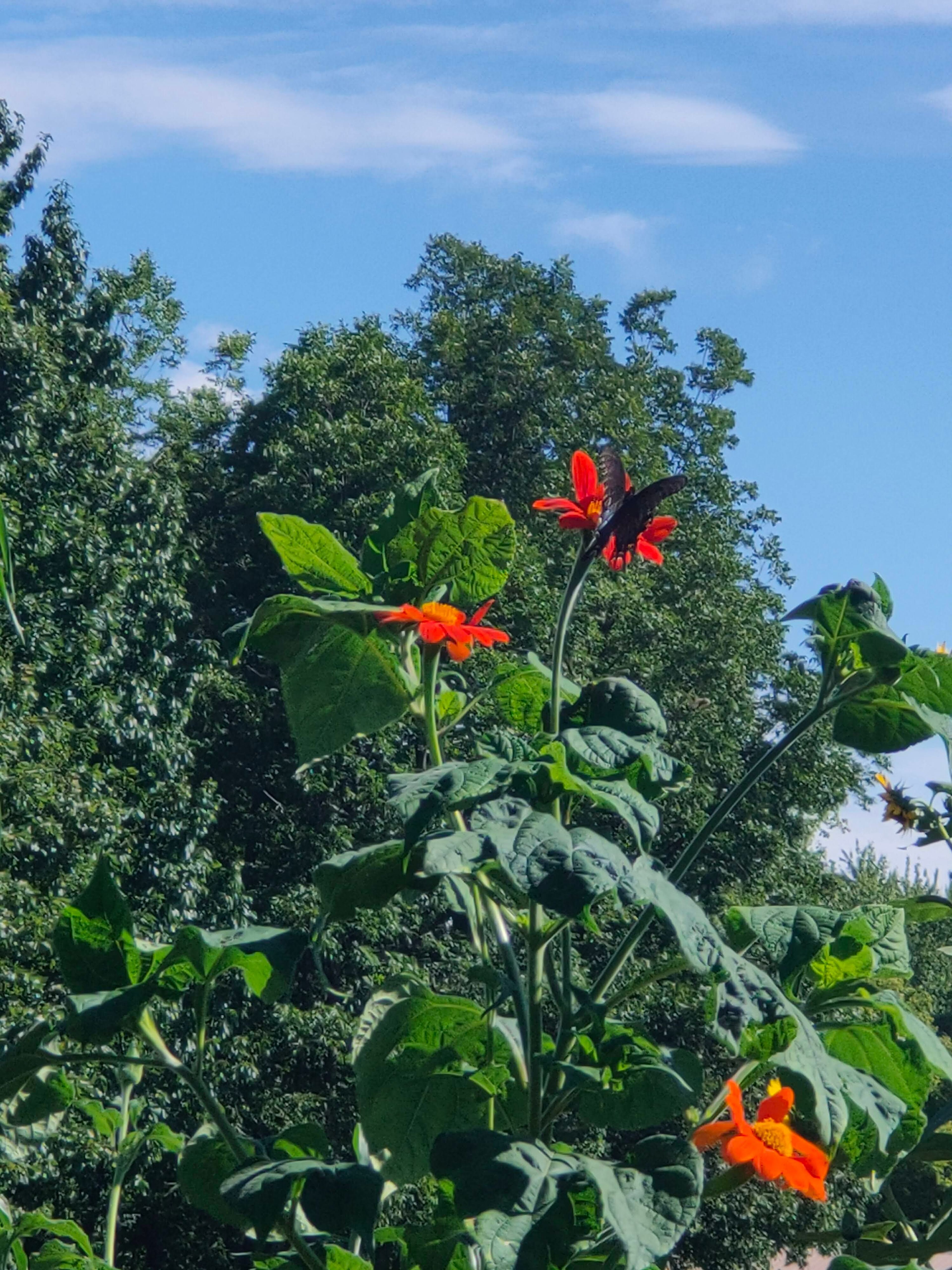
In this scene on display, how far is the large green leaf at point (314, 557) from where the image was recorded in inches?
39.6

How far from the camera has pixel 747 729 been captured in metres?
13.0

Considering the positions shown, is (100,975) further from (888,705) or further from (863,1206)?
Answer: (863,1206)

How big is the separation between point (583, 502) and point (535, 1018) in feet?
1.34

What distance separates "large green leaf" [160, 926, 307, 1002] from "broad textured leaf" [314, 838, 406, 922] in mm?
37

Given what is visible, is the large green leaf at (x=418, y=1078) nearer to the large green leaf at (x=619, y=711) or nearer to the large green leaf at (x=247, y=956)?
the large green leaf at (x=247, y=956)

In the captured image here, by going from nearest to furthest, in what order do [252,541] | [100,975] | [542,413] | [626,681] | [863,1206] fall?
[100,975] → [626,681] → [863,1206] → [252,541] → [542,413]

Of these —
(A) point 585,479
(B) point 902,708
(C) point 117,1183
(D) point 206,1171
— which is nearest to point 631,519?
(A) point 585,479

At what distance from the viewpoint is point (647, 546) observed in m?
1.09

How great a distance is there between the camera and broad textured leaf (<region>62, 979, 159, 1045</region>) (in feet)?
2.64

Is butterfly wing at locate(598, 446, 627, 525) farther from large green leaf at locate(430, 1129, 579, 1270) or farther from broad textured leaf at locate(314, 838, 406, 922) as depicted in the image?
large green leaf at locate(430, 1129, 579, 1270)

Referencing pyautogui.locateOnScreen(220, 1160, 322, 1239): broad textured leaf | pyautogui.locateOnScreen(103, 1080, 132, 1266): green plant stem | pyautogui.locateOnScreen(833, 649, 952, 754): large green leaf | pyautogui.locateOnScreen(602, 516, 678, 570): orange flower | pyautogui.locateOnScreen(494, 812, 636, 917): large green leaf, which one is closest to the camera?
pyautogui.locateOnScreen(494, 812, 636, 917): large green leaf

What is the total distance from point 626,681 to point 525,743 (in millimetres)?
91

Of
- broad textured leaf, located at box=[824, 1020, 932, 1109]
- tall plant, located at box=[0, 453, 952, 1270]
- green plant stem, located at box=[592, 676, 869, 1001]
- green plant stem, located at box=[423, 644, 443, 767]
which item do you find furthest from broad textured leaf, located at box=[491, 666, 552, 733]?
broad textured leaf, located at box=[824, 1020, 932, 1109]

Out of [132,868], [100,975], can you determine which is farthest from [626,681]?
[132,868]
